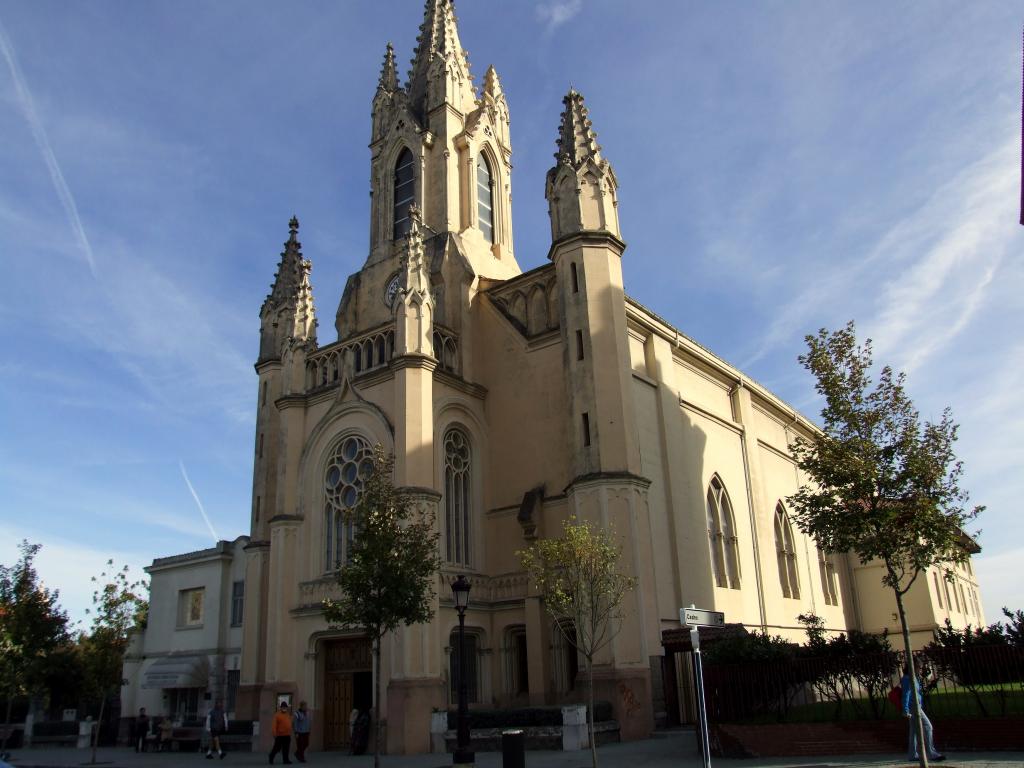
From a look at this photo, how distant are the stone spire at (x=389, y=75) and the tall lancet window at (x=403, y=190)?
428 cm

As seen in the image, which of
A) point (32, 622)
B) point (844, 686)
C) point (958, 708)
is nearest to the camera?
point (958, 708)

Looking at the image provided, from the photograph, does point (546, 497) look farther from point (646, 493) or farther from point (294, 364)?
point (294, 364)

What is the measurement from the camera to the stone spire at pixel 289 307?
3184cm

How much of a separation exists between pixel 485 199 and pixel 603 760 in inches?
980

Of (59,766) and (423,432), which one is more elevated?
(423,432)

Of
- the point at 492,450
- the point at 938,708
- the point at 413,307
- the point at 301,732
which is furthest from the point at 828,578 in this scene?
the point at 301,732

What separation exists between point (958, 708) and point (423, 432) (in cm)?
1540

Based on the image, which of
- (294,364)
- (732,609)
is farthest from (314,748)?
(732,609)

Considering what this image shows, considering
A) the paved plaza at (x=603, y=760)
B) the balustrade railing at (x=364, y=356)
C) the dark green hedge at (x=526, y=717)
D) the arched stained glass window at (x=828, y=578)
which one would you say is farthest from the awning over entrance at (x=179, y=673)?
the arched stained glass window at (x=828, y=578)

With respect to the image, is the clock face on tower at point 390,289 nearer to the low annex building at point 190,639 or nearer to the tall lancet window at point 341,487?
the tall lancet window at point 341,487

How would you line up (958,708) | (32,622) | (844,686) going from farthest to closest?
1. (32,622)
2. (844,686)
3. (958,708)

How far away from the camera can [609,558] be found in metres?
18.5

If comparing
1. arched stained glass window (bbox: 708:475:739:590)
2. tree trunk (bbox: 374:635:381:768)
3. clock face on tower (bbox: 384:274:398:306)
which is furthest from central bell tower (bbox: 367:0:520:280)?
tree trunk (bbox: 374:635:381:768)

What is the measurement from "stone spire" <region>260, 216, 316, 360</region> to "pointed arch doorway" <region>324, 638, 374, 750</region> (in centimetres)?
1135
